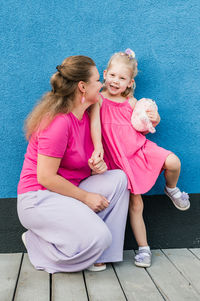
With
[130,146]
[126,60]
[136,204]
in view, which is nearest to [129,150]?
[130,146]

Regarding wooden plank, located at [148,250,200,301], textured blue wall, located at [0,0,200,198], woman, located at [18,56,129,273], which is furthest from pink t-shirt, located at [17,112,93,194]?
wooden plank, located at [148,250,200,301]

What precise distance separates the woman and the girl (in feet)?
0.37

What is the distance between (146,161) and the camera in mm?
2398

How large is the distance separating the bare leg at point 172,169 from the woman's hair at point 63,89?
71 centimetres

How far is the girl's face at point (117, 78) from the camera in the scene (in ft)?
7.84

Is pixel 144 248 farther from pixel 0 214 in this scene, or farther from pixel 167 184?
pixel 0 214

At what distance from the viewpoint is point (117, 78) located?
239 cm

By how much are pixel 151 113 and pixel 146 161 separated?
311mm

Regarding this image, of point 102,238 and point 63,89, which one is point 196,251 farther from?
point 63,89

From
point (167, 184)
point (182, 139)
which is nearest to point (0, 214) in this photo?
point (167, 184)

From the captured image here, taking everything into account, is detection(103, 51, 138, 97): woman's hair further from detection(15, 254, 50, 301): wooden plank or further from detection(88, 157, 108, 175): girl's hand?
detection(15, 254, 50, 301): wooden plank

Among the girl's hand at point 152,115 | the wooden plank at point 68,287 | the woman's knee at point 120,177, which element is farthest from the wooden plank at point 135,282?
the girl's hand at point 152,115

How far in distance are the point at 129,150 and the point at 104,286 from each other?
84 centimetres

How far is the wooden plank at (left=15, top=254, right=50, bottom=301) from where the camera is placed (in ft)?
6.18
